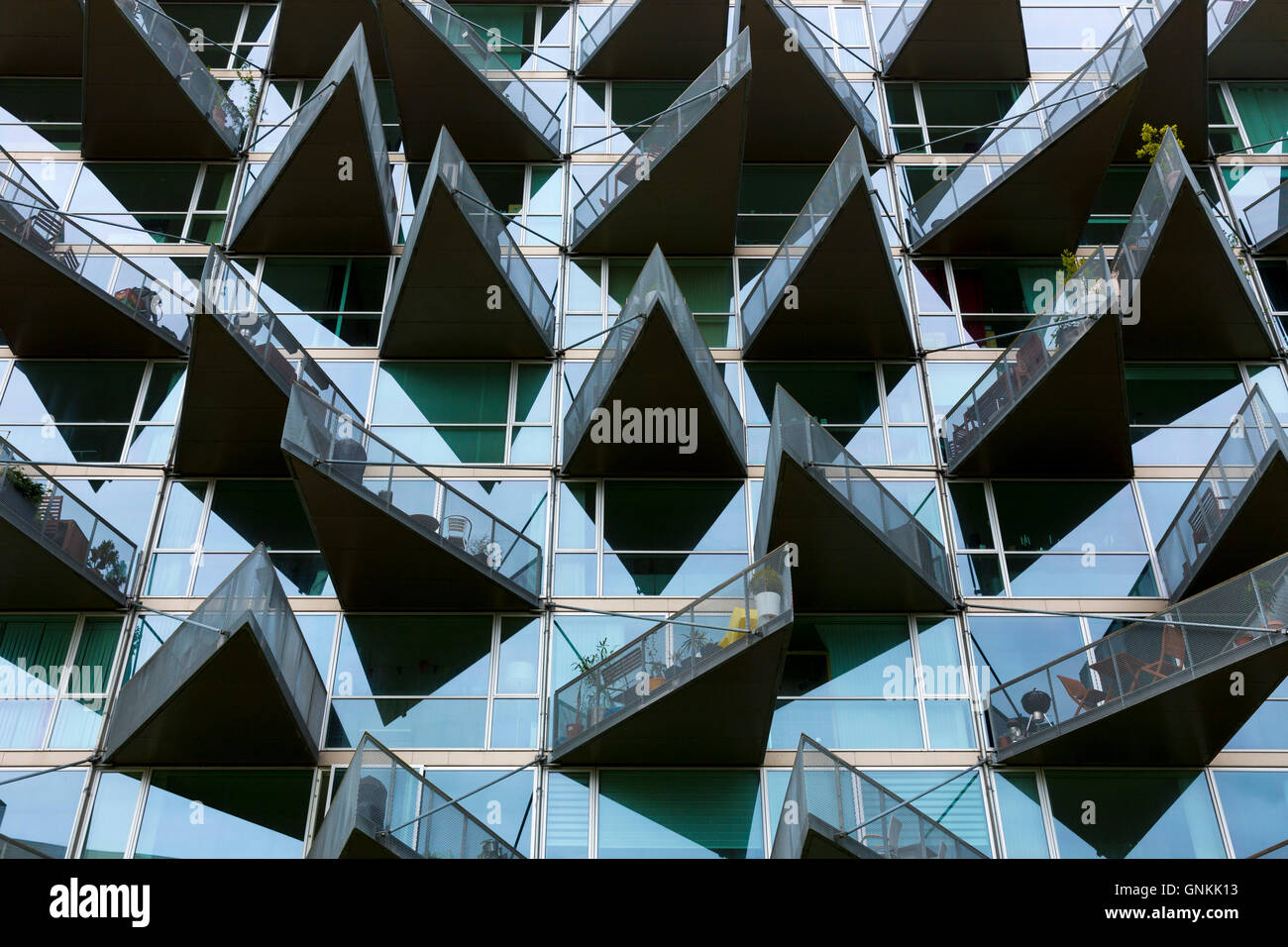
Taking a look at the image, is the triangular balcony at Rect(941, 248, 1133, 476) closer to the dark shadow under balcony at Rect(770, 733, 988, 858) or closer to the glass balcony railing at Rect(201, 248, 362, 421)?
the dark shadow under balcony at Rect(770, 733, 988, 858)

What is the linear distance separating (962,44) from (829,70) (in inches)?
98.9

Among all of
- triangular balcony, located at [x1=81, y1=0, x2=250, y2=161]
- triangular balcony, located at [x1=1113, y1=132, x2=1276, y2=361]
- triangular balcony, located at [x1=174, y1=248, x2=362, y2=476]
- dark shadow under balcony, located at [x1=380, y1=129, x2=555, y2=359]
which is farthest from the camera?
triangular balcony, located at [x1=81, y1=0, x2=250, y2=161]

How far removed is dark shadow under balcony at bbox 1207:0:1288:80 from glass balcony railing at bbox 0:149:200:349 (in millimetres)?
17037

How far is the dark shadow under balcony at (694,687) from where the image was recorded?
1500 cm

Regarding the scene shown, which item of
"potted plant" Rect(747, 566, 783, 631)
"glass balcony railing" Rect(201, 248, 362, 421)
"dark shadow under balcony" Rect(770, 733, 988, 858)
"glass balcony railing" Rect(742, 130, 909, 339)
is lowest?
"dark shadow under balcony" Rect(770, 733, 988, 858)

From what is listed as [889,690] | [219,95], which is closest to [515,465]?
[889,690]

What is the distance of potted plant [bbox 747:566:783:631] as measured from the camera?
49.2 feet

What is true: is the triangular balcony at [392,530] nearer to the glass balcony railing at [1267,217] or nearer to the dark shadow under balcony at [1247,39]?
the glass balcony railing at [1267,217]

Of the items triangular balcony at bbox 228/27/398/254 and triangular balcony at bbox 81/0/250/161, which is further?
triangular balcony at bbox 81/0/250/161

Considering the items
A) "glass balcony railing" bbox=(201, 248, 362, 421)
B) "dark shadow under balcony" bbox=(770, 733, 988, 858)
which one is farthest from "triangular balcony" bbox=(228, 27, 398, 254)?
"dark shadow under balcony" bbox=(770, 733, 988, 858)

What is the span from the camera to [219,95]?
74.4 ft

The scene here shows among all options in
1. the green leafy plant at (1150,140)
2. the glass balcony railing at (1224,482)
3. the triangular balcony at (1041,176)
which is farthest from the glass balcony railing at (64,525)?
the green leafy plant at (1150,140)

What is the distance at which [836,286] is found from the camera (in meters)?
19.4

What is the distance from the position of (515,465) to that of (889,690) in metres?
5.81
